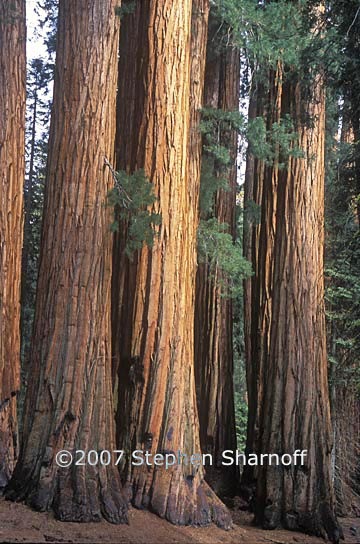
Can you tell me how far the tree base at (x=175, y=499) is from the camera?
727 cm

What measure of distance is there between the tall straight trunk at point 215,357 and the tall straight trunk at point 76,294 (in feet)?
14.3

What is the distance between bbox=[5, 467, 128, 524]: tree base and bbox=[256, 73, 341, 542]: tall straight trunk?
316 cm

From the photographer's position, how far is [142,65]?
845 cm

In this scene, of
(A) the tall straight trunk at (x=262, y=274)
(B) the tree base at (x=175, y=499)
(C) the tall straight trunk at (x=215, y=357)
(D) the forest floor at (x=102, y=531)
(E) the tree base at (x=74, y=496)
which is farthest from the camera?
(C) the tall straight trunk at (x=215, y=357)

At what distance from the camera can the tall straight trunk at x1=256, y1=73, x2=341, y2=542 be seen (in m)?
9.16

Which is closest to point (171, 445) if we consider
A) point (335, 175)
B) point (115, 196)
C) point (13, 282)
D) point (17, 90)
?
point (115, 196)

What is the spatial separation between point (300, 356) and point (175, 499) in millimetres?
3188

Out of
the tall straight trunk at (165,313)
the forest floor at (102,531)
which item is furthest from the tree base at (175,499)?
the forest floor at (102,531)

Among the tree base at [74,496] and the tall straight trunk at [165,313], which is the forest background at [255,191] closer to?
the tall straight trunk at [165,313]

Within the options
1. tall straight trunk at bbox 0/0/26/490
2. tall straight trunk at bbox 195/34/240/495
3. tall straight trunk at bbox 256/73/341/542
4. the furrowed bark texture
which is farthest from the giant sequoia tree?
tall straight trunk at bbox 0/0/26/490

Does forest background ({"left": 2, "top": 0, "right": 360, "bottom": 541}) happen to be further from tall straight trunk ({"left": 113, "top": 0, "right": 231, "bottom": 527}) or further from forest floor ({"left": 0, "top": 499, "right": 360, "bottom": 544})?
forest floor ({"left": 0, "top": 499, "right": 360, "bottom": 544})

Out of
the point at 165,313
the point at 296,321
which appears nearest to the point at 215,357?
the point at 296,321

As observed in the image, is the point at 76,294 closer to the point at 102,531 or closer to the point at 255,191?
the point at 102,531

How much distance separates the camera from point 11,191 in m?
10.5
